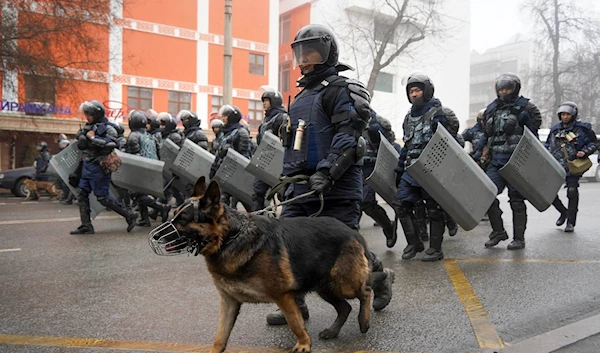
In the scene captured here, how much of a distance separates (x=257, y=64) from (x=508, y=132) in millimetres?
28061

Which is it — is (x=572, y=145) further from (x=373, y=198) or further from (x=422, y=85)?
(x=422, y=85)

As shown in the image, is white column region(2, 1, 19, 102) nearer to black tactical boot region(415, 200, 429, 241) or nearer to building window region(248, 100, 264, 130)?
black tactical boot region(415, 200, 429, 241)

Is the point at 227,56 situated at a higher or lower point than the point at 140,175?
higher

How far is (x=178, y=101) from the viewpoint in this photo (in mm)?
30859

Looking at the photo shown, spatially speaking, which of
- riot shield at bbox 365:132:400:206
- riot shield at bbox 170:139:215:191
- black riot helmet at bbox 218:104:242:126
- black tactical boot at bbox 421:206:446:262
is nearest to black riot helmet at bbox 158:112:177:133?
riot shield at bbox 170:139:215:191

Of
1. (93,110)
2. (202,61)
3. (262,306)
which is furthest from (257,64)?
(262,306)

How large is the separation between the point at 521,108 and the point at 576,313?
3.53m

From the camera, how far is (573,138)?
8.51 metres

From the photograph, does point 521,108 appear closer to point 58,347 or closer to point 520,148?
point 520,148

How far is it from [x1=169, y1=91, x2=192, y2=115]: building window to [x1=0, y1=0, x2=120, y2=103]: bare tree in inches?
506

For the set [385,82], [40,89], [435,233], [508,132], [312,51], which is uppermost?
[385,82]

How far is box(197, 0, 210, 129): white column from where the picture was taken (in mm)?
31406

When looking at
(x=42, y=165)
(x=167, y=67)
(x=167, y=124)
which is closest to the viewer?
(x=167, y=124)

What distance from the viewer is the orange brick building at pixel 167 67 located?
25.3 m
